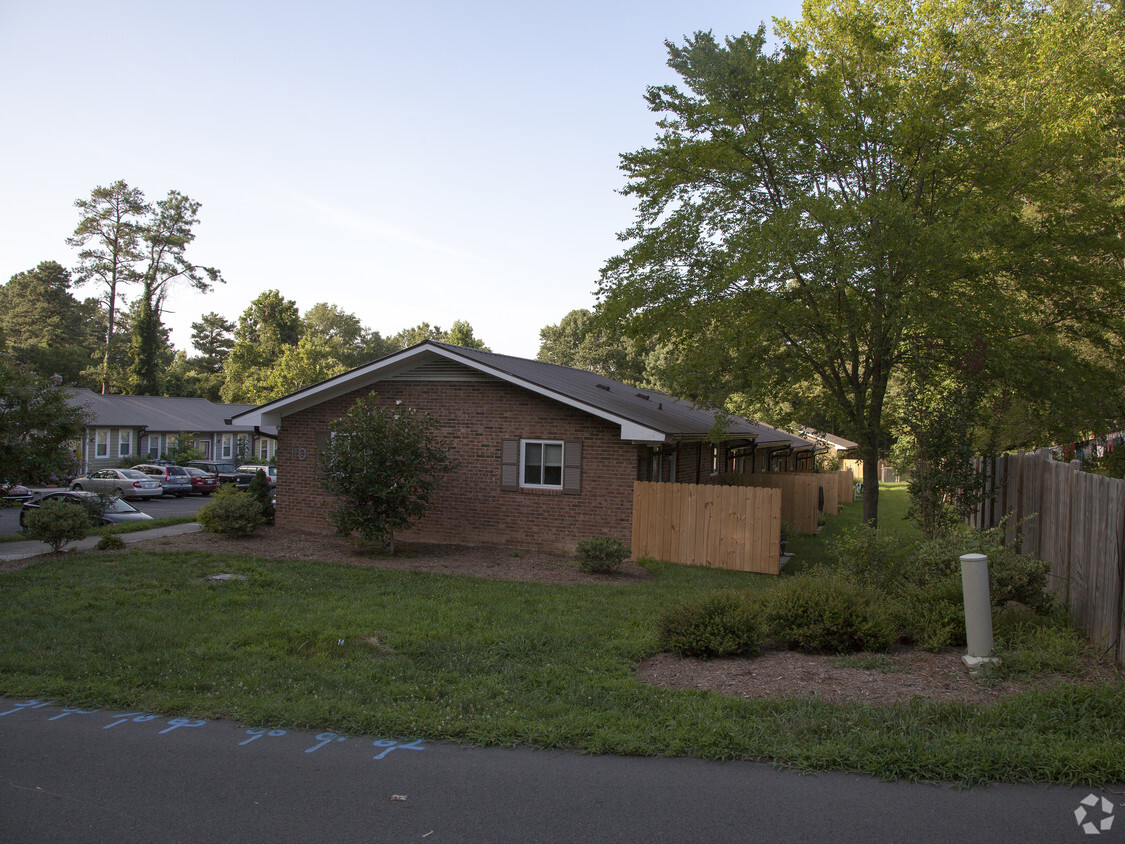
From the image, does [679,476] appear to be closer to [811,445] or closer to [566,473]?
[566,473]

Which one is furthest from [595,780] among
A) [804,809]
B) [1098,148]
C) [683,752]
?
[1098,148]

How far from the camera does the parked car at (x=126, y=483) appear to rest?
97.4 ft

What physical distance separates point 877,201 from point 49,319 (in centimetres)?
7001

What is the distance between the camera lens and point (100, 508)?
19797 mm

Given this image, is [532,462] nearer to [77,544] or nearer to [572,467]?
[572,467]

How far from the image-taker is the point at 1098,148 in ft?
51.6

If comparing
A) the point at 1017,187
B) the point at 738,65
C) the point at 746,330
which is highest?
the point at 738,65

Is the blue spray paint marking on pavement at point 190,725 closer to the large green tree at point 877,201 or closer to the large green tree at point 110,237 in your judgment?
the large green tree at point 877,201

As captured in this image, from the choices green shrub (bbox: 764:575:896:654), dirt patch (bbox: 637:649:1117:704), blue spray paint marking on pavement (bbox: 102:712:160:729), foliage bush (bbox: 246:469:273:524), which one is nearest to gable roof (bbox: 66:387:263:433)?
foliage bush (bbox: 246:469:273:524)

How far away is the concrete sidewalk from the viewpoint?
15898 mm

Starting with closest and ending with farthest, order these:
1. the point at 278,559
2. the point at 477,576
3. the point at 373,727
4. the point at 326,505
→ the point at 373,727
the point at 477,576
the point at 278,559
the point at 326,505

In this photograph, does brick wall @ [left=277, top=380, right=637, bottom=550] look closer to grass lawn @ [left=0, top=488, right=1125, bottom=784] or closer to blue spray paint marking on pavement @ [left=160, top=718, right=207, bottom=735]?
grass lawn @ [left=0, top=488, right=1125, bottom=784]

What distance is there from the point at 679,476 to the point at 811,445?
55.8ft

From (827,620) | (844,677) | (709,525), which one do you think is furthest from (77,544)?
(844,677)
